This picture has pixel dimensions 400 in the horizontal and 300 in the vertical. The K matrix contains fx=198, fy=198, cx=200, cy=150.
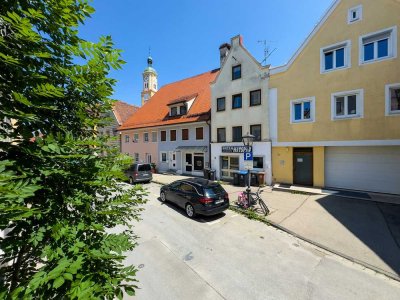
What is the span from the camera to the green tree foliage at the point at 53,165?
166cm

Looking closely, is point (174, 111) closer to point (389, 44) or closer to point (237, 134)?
point (237, 134)

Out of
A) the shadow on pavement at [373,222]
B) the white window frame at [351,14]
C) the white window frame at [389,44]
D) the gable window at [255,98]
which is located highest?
the white window frame at [351,14]

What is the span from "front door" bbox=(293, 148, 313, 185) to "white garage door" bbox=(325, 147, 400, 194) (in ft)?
3.18

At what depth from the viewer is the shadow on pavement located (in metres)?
6.07

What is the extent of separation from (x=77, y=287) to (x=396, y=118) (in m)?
15.5

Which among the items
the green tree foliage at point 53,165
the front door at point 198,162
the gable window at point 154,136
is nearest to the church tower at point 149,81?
the gable window at point 154,136

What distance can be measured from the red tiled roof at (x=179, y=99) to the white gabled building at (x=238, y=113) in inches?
90.6

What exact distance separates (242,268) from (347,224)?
552 centimetres

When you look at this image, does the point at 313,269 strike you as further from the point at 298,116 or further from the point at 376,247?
the point at 298,116

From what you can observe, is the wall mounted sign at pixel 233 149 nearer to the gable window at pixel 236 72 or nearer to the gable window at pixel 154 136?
the gable window at pixel 236 72

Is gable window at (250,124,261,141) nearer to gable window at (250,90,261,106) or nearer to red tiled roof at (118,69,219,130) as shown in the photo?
gable window at (250,90,261,106)

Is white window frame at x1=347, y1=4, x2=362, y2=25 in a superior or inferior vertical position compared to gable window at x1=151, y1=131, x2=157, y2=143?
superior

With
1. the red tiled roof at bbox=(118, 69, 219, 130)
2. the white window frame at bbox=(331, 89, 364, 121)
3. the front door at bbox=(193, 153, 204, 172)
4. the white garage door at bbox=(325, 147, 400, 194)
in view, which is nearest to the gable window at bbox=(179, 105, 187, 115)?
the red tiled roof at bbox=(118, 69, 219, 130)

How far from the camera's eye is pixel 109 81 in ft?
7.87
